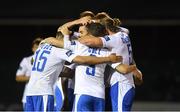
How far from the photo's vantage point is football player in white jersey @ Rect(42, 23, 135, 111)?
6750 millimetres

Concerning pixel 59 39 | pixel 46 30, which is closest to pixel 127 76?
pixel 59 39

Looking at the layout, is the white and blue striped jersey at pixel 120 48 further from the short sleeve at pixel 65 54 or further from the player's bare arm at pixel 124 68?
the short sleeve at pixel 65 54

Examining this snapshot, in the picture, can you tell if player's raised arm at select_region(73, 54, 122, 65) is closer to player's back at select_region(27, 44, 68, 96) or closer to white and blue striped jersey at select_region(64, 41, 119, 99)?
white and blue striped jersey at select_region(64, 41, 119, 99)

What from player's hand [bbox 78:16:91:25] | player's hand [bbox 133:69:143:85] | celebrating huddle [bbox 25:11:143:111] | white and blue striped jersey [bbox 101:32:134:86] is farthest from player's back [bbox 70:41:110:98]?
player's hand [bbox 133:69:143:85]

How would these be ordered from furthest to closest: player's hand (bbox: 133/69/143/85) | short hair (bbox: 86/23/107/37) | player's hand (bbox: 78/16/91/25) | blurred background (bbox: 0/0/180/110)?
blurred background (bbox: 0/0/180/110), player's hand (bbox: 133/69/143/85), player's hand (bbox: 78/16/91/25), short hair (bbox: 86/23/107/37)

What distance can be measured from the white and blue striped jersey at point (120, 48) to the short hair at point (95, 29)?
97mm

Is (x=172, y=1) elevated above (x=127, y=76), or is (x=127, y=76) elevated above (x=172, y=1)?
(x=172, y=1)

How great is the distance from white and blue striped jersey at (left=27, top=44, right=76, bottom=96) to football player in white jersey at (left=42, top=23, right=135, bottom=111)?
1.05ft

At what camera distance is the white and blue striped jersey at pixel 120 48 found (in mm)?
6867

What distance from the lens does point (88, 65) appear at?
22.3 ft

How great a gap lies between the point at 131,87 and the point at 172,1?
5.91 meters

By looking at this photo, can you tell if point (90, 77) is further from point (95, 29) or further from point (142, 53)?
point (142, 53)

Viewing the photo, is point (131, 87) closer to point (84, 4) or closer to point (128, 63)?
point (128, 63)

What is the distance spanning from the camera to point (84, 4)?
12695 mm
